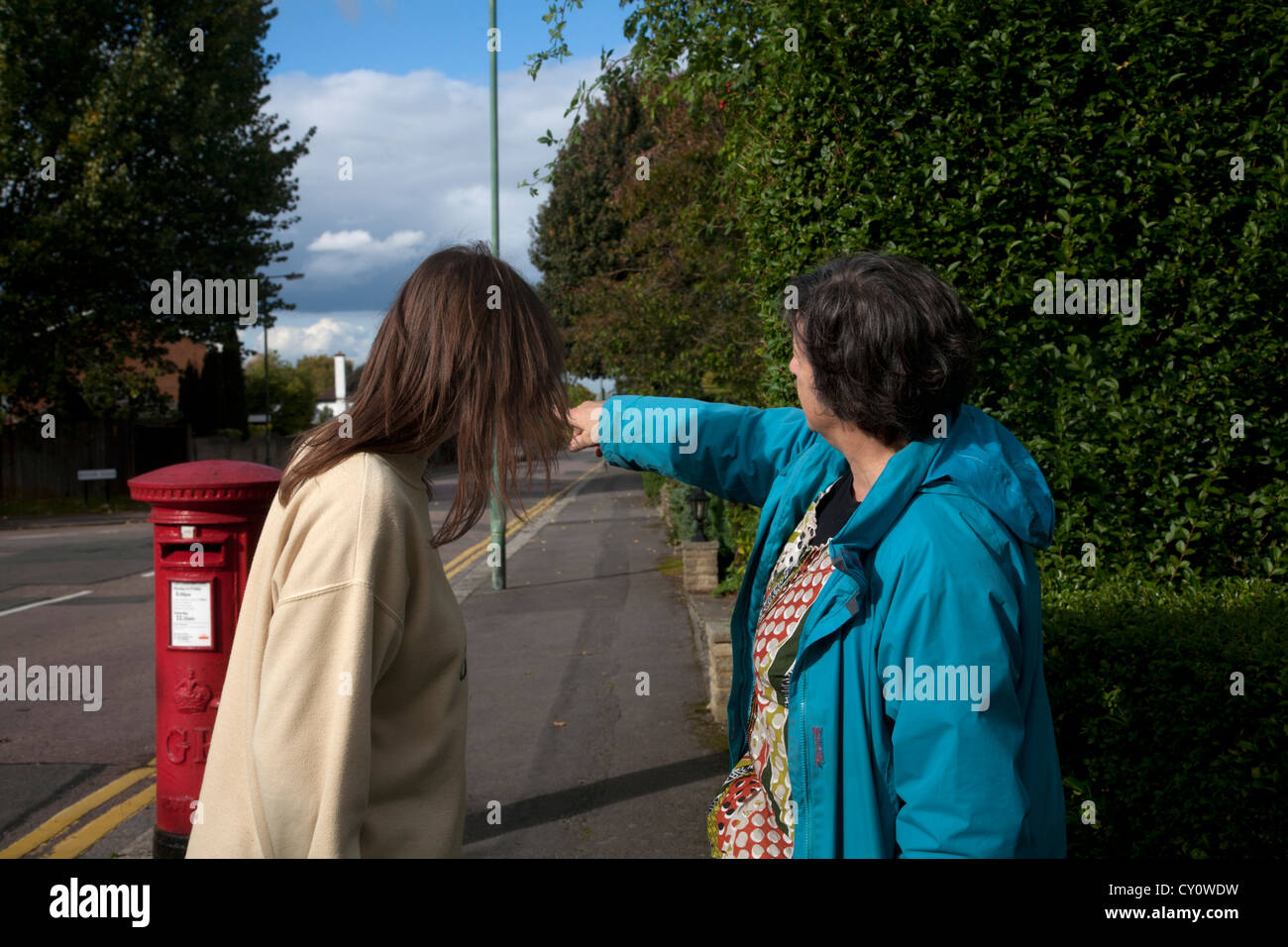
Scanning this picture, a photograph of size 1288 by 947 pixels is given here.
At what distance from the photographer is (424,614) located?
169 centimetres

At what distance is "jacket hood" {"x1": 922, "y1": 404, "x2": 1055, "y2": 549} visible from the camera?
1624 mm

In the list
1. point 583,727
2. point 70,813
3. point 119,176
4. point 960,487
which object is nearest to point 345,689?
point 960,487

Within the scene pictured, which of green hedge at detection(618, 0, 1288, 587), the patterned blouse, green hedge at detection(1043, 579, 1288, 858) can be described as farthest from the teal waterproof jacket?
green hedge at detection(618, 0, 1288, 587)

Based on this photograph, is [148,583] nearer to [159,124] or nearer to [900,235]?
[900,235]

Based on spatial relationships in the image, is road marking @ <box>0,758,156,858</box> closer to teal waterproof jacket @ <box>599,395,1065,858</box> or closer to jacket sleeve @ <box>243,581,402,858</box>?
jacket sleeve @ <box>243,581,402,858</box>

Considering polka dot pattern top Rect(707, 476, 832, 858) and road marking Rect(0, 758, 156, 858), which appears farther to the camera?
road marking Rect(0, 758, 156, 858)

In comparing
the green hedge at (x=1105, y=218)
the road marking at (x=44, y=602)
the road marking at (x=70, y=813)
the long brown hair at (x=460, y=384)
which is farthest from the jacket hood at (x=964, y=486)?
the road marking at (x=44, y=602)

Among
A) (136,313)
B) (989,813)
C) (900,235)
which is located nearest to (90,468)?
(136,313)

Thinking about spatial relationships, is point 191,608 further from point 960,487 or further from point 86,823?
point 960,487

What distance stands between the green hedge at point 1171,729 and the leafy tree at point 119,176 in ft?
76.0

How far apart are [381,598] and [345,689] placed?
0.16m

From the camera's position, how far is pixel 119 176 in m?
22.5
